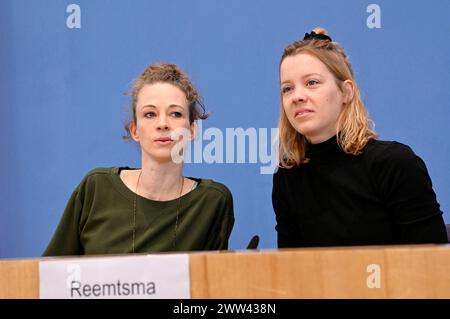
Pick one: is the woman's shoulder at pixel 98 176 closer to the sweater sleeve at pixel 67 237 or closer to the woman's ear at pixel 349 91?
the sweater sleeve at pixel 67 237

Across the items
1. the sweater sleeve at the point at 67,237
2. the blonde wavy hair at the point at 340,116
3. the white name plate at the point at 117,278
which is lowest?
the white name plate at the point at 117,278

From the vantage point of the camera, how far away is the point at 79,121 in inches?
89.0

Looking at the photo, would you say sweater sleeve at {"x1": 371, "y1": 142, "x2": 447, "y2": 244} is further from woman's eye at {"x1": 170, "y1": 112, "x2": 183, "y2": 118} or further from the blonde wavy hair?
woman's eye at {"x1": 170, "y1": 112, "x2": 183, "y2": 118}

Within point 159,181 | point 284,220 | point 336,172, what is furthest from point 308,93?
point 159,181

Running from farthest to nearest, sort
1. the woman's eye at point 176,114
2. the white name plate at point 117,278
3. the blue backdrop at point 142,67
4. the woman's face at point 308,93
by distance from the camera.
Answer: the blue backdrop at point 142,67 → the woman's eye at point 176,114 → the woman's face at point 308,93 → the white name plate at point 117,278

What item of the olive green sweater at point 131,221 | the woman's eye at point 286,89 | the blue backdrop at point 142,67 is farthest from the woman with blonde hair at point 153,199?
the blue backdrop at point 142,67

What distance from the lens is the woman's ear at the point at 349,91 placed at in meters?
1.47

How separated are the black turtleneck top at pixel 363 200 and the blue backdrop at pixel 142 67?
Result: 2.63 ft

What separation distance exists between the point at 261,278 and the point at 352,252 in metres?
0.11

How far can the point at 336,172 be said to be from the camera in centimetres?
142

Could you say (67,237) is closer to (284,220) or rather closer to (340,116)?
(284,220)

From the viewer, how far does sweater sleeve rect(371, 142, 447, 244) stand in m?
1.28

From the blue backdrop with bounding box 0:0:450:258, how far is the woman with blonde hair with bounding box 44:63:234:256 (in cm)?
70

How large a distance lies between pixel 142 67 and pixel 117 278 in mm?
1666
